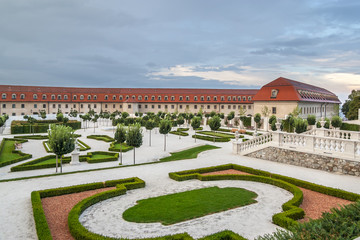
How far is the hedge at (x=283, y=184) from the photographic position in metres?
9.55

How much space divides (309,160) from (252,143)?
16.4ft

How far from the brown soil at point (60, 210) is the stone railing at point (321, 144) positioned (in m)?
13.1

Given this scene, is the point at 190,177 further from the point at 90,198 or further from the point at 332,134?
the point at 332,134

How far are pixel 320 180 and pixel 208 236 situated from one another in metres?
9.53

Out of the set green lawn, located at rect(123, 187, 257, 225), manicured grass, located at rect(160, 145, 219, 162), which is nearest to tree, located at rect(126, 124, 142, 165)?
Answer: manicured grass, located at rect(160, 145, 219, 162)

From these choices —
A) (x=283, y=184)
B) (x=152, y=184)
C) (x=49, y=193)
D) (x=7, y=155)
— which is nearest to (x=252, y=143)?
A: (x=283, y=184)

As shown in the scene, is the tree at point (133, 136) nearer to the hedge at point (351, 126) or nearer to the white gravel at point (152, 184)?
the white gravel at point (152, 184)

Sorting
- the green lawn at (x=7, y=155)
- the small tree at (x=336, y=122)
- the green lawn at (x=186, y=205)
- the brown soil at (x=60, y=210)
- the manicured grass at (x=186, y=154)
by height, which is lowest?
the green lawn at (x=7, y=155)

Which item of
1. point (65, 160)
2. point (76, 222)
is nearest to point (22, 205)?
point (76, 222)

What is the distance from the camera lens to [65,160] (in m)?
23.0

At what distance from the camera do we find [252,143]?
21.7m

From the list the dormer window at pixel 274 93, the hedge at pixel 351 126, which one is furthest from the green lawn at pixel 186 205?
the dormer window at pixel 274 93

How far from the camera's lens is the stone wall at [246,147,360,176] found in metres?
15.6

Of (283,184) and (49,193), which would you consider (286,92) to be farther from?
(49,193)
